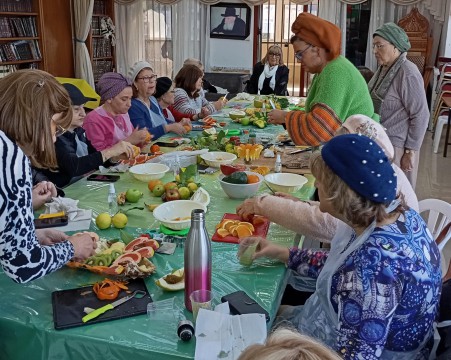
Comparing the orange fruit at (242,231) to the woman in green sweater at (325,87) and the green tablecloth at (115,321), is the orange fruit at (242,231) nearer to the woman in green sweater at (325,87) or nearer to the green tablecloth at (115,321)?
the green tablecloth at (115,321)

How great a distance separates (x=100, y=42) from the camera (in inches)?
316

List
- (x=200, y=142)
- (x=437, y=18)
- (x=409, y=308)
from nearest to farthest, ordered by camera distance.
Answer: (x=409, y=308)
(x=200, y=142)
(x=437, y=18)

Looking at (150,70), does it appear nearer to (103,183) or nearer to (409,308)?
(103,183)

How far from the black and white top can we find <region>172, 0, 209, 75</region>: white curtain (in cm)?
755

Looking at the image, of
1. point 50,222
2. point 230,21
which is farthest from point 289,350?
point 230,21

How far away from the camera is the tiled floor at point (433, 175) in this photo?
466 cm

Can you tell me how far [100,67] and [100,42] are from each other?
40cm

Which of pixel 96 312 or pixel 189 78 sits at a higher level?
pixel 189 78

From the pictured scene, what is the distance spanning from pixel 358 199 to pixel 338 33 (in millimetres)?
1560

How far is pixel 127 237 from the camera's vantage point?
1703mm

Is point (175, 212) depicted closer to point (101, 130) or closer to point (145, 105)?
point (101, 130)

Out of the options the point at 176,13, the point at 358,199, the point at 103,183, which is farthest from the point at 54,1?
the point at 358,199

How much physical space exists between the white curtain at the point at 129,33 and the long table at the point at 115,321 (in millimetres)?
7347

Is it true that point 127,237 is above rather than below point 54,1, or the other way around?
below
